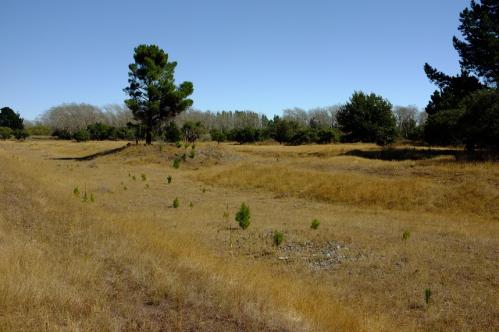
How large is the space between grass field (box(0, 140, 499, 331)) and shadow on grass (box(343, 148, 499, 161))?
14.8ft

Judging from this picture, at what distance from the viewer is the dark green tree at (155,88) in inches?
1610

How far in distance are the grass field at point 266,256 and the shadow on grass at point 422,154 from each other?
4.51 metres

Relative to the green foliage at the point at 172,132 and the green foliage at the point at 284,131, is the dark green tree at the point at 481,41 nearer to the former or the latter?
the green foliage at the point at 172,132

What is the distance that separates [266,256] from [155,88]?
106 ft

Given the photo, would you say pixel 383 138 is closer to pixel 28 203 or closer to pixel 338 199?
pixel 338 199

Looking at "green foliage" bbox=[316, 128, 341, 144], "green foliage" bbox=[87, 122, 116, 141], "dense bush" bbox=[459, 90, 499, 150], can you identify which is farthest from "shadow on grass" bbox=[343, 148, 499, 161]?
"green foliage" bbox=[87, 122, 116, 141]

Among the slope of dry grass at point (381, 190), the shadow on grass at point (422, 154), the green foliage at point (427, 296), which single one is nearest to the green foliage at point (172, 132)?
the shadow on grass at point (422, 154)

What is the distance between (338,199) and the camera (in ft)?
68.2

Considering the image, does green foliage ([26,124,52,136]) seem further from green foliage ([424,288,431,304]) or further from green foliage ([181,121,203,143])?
green foliage ([424,288,431,304])

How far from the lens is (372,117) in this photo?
190ft

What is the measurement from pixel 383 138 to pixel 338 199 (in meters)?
38.3

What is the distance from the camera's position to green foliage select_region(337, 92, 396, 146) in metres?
57.0

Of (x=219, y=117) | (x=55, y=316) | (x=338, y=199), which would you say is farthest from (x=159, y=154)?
(x=219, y=117)

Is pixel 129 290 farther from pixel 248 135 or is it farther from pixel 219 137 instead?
pixel 219 137
